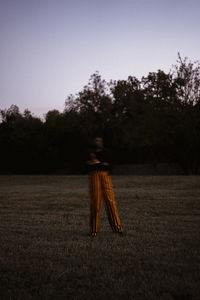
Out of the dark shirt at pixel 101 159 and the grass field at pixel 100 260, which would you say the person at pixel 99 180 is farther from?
the grass field at pixel 100 260

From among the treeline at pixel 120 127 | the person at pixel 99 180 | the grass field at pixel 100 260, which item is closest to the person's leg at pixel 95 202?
the person at pixel 99 180

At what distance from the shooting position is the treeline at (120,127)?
28.6 m

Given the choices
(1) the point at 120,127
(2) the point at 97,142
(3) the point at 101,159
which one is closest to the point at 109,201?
(3) the point at 101,159

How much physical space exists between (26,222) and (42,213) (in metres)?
1.76

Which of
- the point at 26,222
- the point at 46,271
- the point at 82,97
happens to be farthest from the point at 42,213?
the point at 82,97

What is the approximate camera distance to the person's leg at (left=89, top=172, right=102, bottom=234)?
20.0 ft

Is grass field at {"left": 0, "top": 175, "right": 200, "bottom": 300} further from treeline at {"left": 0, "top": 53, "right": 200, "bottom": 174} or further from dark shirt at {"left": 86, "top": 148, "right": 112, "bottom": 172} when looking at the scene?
treeline at {"left": 0, "top": 53, "right": 200, "bottom": 174}

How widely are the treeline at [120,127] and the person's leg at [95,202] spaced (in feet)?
45.3

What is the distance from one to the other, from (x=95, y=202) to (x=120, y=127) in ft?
103

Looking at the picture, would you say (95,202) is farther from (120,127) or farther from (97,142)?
(120,127)

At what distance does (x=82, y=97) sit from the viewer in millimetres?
37969

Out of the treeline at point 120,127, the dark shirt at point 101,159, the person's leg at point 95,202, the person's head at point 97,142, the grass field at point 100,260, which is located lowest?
the grass field at point 100,260

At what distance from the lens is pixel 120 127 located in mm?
37094

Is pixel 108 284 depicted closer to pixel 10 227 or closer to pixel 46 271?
pixel 46 271
